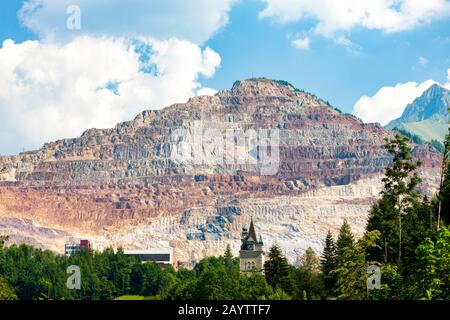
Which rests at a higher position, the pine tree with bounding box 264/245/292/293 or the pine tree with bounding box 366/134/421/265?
the pine tree with bounding box 366/134/421/265

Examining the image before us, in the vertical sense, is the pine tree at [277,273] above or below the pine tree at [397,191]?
below

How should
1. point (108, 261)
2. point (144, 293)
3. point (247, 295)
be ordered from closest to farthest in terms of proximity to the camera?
point (247, 295), point (144, 293), point (108, 261)

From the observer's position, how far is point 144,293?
17225 cm

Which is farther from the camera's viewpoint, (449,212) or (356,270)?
(449,212)

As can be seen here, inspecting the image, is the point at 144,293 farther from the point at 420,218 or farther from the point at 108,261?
the point at 420,218

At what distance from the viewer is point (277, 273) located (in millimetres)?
85250

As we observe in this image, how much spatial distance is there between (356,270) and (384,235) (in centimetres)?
1380

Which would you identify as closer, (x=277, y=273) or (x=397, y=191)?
(x=397, y=191)

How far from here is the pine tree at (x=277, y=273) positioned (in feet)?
276

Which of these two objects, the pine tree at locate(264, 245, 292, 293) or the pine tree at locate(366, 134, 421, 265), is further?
the pine tree at locate(264, 245, 292, 293)

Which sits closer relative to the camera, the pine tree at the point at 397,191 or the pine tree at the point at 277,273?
the pine tree at the point at 397,191

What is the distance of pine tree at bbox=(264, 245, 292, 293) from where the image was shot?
84062mm
